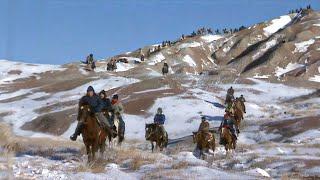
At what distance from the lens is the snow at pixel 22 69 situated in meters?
109

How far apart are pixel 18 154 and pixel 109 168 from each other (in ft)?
21.1

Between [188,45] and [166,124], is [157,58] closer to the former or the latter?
[188,45]

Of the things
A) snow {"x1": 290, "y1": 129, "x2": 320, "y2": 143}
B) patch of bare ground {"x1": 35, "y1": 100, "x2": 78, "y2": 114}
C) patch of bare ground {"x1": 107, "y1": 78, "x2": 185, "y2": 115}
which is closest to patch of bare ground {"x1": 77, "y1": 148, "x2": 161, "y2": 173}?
snow {"x1": 290, "y1": 129, "x2": 320, "y2": 143}

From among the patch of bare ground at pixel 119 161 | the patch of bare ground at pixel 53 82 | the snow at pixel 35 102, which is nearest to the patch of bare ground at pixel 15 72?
the patch of bare ground at pixel 53 82

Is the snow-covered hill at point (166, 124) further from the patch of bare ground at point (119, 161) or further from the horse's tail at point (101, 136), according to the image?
the horse's tail at point (101, 136)

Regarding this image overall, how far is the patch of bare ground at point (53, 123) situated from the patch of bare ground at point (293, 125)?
69.4ft

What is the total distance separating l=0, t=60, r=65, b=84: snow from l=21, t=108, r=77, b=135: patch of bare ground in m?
44.1

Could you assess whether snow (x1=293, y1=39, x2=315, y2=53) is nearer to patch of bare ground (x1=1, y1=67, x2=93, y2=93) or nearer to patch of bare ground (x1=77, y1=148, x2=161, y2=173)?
patch of bare ground (x1=1, y1=67, x2=93, y2=93)

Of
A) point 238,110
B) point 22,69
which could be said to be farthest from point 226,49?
point 238,110

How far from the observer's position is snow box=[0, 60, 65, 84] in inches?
4276

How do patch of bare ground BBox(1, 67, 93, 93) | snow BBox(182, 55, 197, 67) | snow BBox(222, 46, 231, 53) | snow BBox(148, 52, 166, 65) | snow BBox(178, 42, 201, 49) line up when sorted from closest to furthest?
patch of bare ground BBox(1, 67, 93, 93) < snow BBox(148, 52, 166, 65) < snow BBox(182, 55, 197, 67) < snow BBox(222, 46, 231, 53) < snow BBox(178, 42, 201, 49)

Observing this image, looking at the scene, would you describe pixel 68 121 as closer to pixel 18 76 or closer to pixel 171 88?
pixel 171 88

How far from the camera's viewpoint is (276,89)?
7400 centimetres

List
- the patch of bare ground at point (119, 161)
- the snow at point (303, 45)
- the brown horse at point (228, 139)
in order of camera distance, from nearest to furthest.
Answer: the patch of bare ground at point (119, 161), the brown horse at point (228, 139), the snow at point (303, 45)
